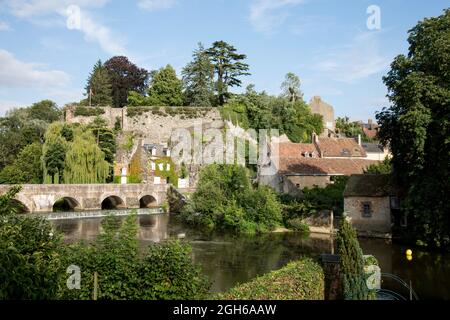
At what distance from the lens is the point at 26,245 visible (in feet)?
26.7

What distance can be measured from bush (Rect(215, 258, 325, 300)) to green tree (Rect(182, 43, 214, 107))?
46458mm

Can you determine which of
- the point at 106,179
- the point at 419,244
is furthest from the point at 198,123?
the point at 419,244

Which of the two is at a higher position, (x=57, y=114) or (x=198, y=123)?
(x=57, y=114)

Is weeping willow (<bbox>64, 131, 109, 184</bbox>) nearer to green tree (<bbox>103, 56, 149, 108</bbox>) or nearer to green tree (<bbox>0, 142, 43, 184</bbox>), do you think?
green tree (<bbox>0, 142, 43, 184</bbox>)

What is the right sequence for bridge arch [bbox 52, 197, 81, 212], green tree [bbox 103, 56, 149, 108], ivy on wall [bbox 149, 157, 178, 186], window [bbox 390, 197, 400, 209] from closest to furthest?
window [bbox 390, 197, 400, 209]
bridge arch [bbox 52, 197, 81, 212]
ivy on wall [bbox 149, 157, 178, 186]
green tree [bbox 103, 56, 149, 108]

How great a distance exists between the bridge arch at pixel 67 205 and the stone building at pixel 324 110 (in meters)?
34.9

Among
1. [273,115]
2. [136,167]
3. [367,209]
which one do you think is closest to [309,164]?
[367,209]

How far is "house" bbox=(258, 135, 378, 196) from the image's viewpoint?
129 ft

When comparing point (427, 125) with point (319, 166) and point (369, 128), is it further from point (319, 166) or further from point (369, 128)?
point (369, 128)

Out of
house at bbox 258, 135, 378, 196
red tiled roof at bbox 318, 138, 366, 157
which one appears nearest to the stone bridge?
house at bbox 258, 135, 378, 196

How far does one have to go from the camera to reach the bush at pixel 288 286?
9.75 metres

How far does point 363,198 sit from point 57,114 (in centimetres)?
6247

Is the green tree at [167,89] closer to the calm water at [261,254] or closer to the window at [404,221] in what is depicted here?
the calm water at [261,254]
